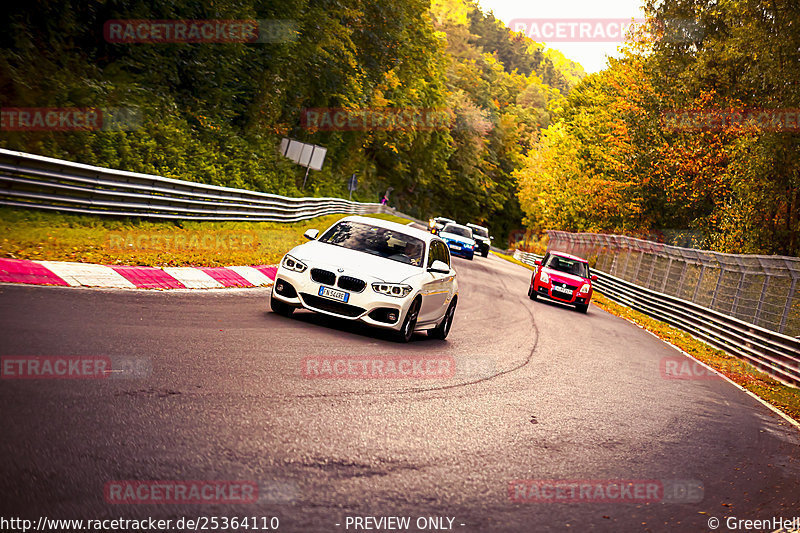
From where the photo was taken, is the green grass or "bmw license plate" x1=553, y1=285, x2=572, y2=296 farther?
"bmw license plate" x1=553, y1=285, x2=572, y2=296

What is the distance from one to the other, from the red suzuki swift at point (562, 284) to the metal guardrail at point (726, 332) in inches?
119

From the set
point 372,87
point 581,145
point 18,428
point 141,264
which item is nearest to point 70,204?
point 141,264

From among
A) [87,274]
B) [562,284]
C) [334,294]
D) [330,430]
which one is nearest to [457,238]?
[562,284]

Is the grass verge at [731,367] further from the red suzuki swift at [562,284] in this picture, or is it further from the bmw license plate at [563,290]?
the bmw license plate at [563,290]

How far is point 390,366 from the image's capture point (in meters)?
8.57

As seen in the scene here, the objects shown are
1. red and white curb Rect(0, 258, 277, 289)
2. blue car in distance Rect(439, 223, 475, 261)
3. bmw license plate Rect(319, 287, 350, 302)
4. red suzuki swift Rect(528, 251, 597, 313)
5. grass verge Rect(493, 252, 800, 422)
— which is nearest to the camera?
red and white curb Rect(0, 258, 277, 289)

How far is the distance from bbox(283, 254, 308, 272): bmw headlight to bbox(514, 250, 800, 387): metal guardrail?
10161 millimetres

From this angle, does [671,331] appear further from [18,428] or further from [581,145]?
[581,145]

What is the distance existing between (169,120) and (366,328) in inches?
557

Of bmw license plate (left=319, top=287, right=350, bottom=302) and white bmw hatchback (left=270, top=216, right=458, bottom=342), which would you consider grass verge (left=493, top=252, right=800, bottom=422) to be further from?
bmw license plate (left=319, top=287, right=350, bottom=302)

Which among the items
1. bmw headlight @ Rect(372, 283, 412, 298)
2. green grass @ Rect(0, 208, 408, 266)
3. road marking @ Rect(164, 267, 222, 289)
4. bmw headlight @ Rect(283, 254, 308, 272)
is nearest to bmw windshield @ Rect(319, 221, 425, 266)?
bmw headlight @ Rect(372, 283, 412, 298)

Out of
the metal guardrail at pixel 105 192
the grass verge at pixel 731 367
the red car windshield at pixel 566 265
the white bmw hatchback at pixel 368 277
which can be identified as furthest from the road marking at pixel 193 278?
the red car windshield at pixel 566 265

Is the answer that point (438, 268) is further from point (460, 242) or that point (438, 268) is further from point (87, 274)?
point (460, 242)

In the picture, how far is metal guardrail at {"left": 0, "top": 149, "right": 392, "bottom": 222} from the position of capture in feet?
41.7
